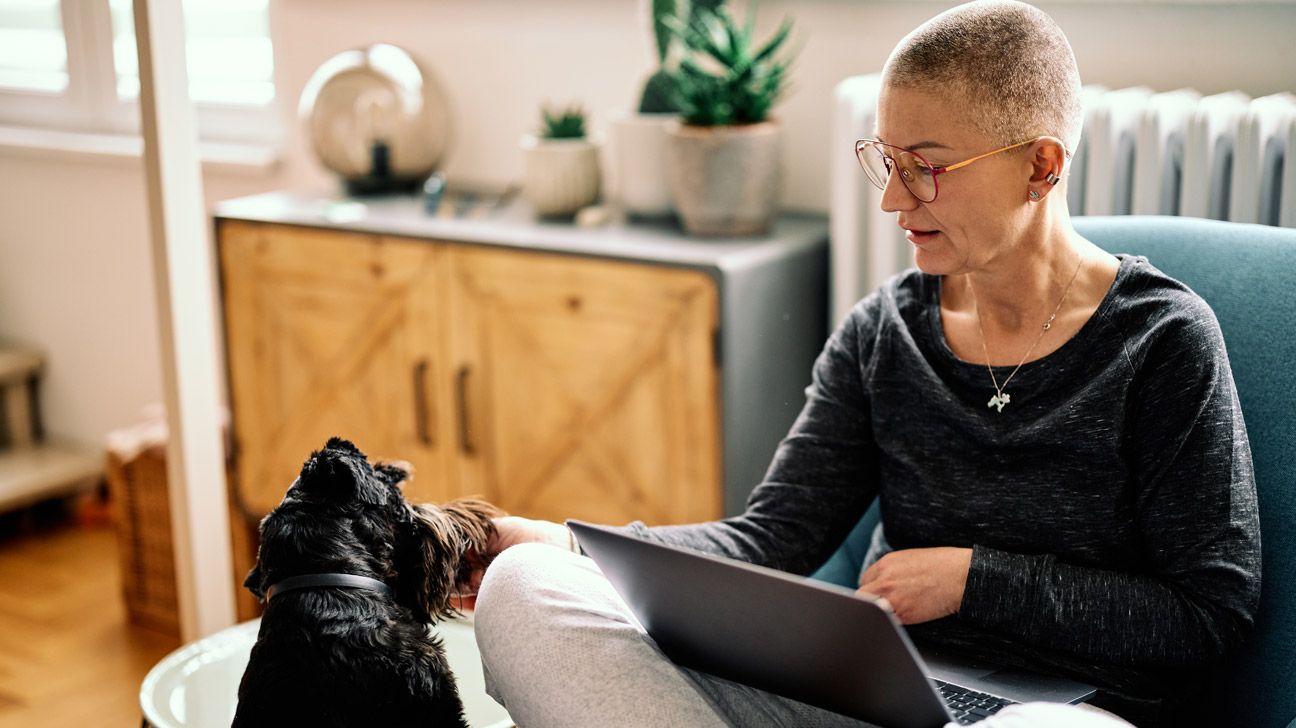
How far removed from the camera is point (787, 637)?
98cm

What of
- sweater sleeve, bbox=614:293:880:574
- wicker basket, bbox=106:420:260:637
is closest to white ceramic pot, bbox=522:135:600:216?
wicker basket, bbox=106:420:260:637

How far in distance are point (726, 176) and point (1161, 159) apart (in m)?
0.65

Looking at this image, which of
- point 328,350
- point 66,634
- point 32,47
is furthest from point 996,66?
point 32,47

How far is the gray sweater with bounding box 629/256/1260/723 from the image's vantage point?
44.5 inches

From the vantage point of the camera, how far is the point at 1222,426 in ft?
3.69

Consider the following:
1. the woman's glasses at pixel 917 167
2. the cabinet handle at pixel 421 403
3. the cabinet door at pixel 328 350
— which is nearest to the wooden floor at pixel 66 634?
the cabinet door at pixel 328 350

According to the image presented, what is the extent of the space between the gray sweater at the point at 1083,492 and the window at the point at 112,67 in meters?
2.17

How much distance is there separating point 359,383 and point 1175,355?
1614mm

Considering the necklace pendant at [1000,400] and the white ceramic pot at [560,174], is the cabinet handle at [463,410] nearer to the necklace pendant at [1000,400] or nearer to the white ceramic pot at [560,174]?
the white ceramic pot at [560,174]

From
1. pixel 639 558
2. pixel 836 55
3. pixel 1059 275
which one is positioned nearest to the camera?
pixel 639 558

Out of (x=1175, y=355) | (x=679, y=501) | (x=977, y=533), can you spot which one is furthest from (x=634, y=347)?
(x=1175, y=355)

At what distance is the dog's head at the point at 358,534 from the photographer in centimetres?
104

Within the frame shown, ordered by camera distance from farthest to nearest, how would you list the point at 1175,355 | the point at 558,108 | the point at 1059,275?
the point at 558,108 → the point at 1059,275 → the point at 1175,355

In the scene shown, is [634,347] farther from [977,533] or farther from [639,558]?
[639,558]
